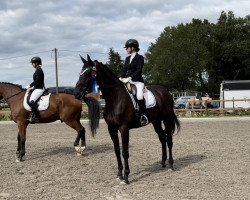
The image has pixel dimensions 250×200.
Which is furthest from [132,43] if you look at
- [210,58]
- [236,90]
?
[210,58]

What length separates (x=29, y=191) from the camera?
6.76 metres

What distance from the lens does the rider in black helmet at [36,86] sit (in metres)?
10.5

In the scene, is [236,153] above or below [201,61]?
below

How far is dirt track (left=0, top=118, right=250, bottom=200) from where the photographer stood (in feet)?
21.3

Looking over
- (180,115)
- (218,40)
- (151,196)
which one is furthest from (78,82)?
(218,40)

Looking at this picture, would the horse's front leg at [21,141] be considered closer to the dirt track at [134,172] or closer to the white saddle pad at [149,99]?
the dirt track at [134,172]

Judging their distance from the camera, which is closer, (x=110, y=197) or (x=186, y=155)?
(x=110, y=197)

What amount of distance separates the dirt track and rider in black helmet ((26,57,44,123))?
117cm

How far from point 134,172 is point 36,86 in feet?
13.2

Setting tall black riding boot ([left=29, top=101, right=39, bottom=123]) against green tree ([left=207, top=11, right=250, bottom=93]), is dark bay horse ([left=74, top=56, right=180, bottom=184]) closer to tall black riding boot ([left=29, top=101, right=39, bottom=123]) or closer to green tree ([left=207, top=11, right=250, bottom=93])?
tall black riding boot ([left=29, top=101, right=39, bottom=123])

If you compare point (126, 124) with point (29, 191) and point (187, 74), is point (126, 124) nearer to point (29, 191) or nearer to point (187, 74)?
point (29, 191)

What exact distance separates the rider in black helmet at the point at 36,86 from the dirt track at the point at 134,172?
1.17 m

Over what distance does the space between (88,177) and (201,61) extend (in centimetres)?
5267

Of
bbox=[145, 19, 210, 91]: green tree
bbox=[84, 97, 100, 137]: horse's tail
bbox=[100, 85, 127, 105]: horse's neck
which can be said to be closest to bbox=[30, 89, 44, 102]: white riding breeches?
bbox=[84, 97, 100, 137]: horse's tail
